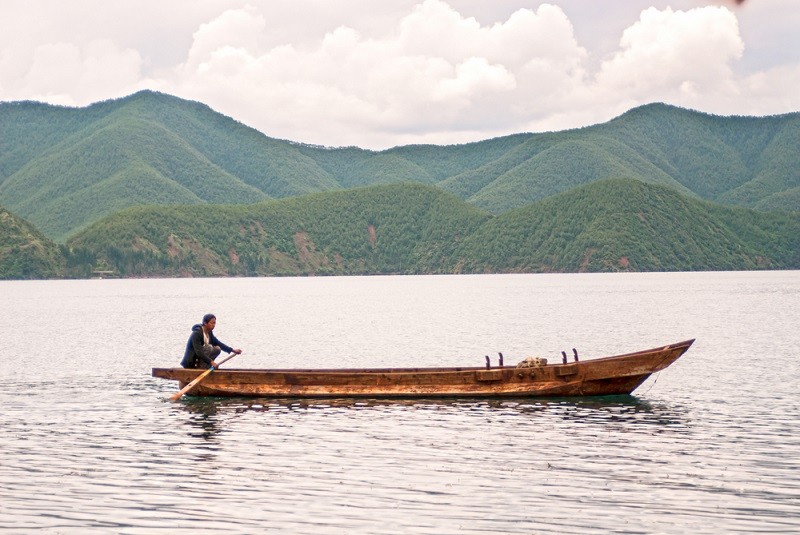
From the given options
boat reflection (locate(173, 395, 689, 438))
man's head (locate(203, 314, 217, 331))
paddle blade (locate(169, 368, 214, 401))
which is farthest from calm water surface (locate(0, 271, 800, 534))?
man's head (locate(203, 314, 217, 331))

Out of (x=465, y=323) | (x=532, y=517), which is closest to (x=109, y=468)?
(x=532, y=517)

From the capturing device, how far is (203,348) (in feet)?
113

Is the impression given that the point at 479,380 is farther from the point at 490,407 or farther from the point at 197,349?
the point at 197,349

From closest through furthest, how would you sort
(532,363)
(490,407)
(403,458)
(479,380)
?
(403,458)
(490,407)
(479,380)
(532,363)

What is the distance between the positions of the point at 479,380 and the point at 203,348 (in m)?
9.91

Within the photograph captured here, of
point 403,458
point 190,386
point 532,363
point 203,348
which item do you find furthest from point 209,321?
point 403,458

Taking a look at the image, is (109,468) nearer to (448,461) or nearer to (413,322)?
(448,461)

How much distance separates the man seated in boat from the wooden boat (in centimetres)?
229

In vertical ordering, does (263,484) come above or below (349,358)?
below

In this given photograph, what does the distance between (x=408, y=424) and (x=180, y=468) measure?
8161mm

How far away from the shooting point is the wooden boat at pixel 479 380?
109ft

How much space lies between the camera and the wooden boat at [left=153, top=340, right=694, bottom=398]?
Answer: 109ft

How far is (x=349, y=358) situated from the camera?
5788 cm

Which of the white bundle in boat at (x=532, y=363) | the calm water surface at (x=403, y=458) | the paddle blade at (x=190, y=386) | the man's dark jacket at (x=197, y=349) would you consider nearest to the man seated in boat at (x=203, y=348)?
the man's dark jacket at (x=197, y=349)
